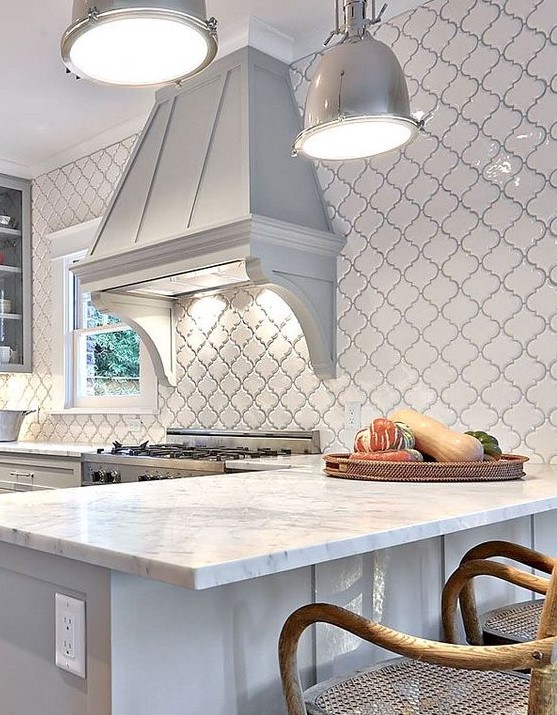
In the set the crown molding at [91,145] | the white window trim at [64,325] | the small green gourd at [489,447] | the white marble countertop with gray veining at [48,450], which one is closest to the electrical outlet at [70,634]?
the small green gourd at [489,447]

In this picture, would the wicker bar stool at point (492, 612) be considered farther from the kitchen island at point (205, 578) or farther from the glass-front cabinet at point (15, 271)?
the glass-front cabinet at point (15, 271)

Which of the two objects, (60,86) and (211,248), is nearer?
(211,248)

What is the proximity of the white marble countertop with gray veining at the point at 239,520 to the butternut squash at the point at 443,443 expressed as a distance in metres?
0.13

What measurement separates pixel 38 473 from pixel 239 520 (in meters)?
2.78

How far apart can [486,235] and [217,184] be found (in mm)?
1094

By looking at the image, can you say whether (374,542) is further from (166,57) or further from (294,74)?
(294,74)

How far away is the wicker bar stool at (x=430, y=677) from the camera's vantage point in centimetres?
102

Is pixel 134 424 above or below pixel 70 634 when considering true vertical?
above

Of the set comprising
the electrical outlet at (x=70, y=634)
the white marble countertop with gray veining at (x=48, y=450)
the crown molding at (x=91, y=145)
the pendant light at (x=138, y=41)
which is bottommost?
the electrical outlet at (x=70, y=634)

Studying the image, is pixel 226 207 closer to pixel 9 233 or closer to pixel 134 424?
pixel 134 424

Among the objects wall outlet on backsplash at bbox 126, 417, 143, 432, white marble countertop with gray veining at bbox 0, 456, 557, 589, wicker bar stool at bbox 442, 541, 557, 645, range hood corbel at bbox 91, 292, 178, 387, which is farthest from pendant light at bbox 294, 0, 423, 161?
wall outlet on backsplash at bbox 126, 417, 143, 432

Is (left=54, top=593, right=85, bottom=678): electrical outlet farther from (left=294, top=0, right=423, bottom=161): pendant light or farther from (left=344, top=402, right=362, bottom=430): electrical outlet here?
(left=344, top=402, right=362, bottom=430): electrical outlet

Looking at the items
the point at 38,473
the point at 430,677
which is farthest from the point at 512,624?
the point at 38,473

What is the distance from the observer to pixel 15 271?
4.92 meters
